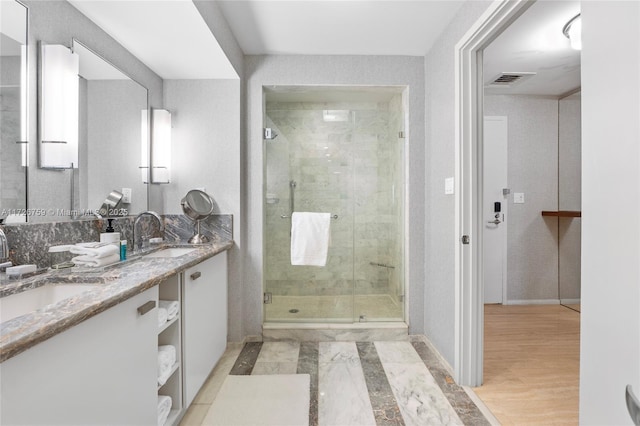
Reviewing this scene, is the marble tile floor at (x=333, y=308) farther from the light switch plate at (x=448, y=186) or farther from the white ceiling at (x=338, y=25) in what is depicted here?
the white ceiling at (x=338, y=25)

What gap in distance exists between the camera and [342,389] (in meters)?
1.90

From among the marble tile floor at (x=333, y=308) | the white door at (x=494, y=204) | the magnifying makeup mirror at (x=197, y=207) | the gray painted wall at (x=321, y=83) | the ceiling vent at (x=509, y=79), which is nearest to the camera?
the magnifying makeup mirror at (x=197, y=207)

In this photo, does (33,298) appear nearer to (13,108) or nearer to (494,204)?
(13,108)

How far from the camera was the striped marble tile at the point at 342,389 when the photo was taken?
1643 mm

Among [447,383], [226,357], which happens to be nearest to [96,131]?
[226,357]

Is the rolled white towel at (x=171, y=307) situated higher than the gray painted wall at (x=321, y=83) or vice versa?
the gray painted wall at (x=321, y=83)

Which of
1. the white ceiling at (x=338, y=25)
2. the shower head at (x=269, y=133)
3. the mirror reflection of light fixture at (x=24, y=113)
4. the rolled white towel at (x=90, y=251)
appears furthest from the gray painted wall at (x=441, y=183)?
the mirror reflection of light fixture at (x=24, y=113)

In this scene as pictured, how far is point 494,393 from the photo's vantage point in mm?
1846

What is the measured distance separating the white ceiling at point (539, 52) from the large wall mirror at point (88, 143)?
2.60 m

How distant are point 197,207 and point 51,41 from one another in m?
1.21

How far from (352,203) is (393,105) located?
3.07 feet

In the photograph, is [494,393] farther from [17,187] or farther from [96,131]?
[96,131]

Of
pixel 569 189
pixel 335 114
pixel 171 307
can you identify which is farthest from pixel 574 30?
pixel 171 307

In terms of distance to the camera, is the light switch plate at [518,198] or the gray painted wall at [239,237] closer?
the gray painted wall at [239,237]
